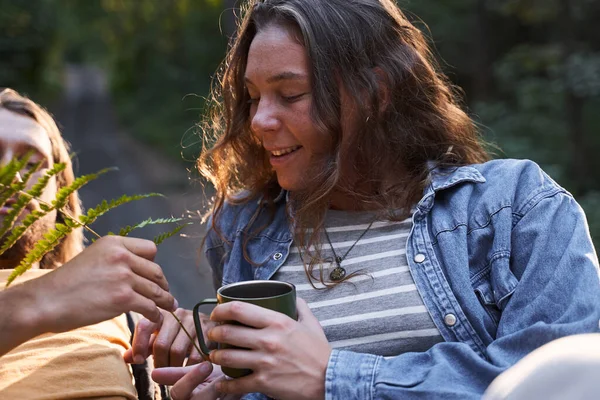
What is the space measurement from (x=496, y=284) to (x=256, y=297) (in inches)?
24.8

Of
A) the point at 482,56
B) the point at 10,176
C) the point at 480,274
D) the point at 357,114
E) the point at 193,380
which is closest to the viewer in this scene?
the point at 10,176

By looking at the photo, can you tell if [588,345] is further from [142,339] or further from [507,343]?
[142,339]

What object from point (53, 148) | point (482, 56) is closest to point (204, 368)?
point (53, 148)

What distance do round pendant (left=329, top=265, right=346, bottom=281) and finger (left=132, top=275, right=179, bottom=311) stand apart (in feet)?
1.86

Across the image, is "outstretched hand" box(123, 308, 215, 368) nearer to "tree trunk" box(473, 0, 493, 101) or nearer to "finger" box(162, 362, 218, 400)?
"finger" box(162, 362, 218, 400)

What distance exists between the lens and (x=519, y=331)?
1667 millimetres

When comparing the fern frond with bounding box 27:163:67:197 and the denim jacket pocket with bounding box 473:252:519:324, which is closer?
the fern frond with bounding box 27:163:67:197

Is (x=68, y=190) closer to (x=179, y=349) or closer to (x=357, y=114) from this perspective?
(x=179, y=349)

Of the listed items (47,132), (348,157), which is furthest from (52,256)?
(348,157)

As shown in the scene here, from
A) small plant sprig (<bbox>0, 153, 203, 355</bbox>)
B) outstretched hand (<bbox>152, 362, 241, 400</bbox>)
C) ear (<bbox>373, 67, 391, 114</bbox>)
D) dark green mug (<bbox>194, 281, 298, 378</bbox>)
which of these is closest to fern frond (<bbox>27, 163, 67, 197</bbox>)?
small plant sprig (<bbox>0, 153, 203, 355</bbox>)

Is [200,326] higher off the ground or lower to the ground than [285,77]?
lower

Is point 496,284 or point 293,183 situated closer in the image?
point 496,284

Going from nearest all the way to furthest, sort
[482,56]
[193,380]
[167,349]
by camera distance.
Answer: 1. [193,380]
2. [167,349]
3. [482,56]

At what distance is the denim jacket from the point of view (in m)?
1.65
